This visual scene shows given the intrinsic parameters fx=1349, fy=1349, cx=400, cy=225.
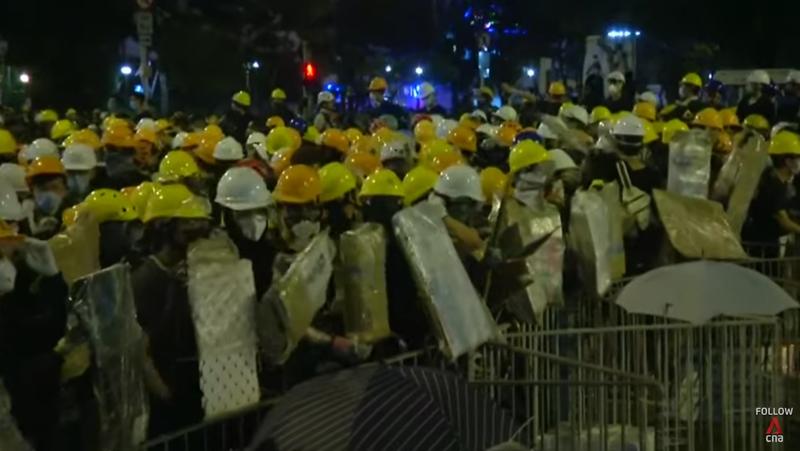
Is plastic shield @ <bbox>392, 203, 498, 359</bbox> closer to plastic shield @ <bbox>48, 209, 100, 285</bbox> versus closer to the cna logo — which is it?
plastic shield @ <bbox>48, 209, 100, 285</bbox>

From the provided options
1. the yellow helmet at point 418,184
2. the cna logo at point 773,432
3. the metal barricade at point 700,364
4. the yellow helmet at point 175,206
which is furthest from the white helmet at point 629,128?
the yellow helmet at point 175,206

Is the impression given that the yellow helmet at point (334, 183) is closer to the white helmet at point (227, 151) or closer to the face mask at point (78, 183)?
the face mask at point (78, 183)

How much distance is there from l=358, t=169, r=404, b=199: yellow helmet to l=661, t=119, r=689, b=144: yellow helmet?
4201 mm

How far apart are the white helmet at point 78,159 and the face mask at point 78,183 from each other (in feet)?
0.19

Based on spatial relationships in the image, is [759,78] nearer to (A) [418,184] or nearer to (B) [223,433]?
(A) [418,184]

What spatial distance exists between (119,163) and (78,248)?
3280mm

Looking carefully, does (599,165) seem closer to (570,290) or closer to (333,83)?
(570,290)

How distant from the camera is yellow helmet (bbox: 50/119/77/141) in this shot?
13.7 meters

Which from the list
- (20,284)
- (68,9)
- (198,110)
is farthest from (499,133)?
(68,9)

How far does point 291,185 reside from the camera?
712 cm

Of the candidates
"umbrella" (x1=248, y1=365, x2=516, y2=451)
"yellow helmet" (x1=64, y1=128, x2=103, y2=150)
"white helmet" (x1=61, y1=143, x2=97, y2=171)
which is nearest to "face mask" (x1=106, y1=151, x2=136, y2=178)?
"white helmet" (x1=61, y1=143, x2=97, y2=171)

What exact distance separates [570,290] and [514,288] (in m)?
1.31

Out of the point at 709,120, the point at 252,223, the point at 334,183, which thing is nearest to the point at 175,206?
the point at 252,223

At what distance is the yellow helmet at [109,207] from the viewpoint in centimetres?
750
